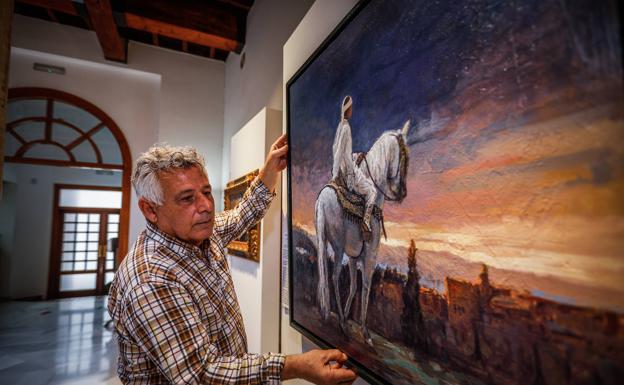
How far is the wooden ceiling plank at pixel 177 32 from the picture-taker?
3.58 meters

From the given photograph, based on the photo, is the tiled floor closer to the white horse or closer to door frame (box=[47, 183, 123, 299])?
door frame (box=[47, 183, 123, 299])

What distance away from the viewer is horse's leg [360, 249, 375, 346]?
3.26ft

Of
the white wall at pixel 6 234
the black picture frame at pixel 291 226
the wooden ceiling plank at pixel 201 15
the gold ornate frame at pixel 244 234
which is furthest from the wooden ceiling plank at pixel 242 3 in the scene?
the white wall at pixel 6 234

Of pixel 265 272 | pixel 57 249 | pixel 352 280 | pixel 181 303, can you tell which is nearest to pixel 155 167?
pixel 181 303

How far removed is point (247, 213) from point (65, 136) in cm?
435

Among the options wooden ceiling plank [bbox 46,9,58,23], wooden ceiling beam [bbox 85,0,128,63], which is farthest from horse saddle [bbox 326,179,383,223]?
wooden ceiling plank [bbox 46,9,58,23]

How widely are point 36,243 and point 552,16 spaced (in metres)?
10.8

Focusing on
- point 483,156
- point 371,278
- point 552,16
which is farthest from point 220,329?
point 552,16

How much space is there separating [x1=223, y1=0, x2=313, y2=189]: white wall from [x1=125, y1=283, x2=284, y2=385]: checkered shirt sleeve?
171 cm

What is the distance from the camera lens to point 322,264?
1265 mm

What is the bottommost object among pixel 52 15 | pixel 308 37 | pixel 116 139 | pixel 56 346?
pixel 56 346

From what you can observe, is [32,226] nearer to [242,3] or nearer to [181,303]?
[242,3]

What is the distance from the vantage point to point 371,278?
3.24 ft

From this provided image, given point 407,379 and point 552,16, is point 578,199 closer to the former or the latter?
point 552,16
